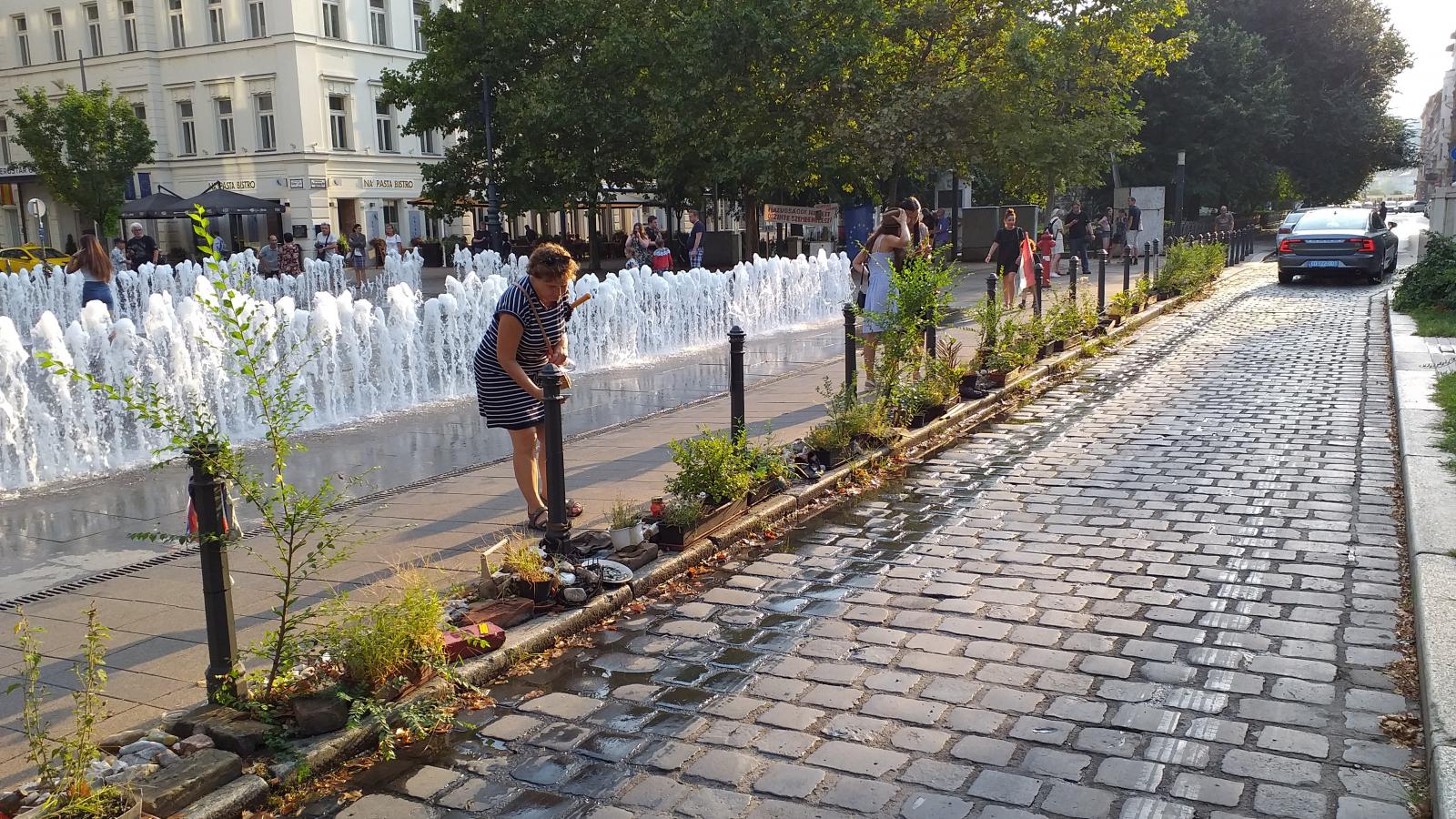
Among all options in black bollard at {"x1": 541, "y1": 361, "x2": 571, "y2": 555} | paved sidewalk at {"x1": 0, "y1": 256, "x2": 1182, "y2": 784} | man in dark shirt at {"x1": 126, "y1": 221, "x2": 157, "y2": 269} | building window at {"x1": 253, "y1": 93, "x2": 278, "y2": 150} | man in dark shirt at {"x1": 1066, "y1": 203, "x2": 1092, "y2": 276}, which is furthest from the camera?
building window at {"x1": 253, "y1": 93, "x2": 278, "y2": 150}

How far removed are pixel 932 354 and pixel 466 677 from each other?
6752 mm

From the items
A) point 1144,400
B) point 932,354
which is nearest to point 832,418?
point 932,354

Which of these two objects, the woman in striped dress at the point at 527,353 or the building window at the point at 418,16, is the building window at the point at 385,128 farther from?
the woman in striped dress at the point at 527,353

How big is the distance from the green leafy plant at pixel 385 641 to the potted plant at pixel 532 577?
711 mm

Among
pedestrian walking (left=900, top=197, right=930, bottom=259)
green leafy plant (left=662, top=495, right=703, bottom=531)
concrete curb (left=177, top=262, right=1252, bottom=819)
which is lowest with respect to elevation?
concrete curb (left=177, top=262, right=1252, bottom=819)

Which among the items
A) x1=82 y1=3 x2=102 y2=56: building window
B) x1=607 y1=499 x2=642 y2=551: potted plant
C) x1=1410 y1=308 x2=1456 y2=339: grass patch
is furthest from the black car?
x1=82 y1=3 x2=102 y2=56: building window

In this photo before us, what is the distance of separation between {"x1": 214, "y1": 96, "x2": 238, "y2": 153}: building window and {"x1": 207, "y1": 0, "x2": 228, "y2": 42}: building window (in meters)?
2.03

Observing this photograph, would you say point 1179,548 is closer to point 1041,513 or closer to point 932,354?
point 1041,513

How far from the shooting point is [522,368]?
6156 millimetres

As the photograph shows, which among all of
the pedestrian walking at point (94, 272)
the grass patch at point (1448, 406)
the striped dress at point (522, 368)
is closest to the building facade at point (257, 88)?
the pedestrian walking at point (94, 272)

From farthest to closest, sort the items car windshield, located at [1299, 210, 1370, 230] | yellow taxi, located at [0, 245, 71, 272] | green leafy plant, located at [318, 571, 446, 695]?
yellow taxi, located at [0, 245, 71, 272] < car windshield, located at [1299, 210, 1370, 230] < green leafy plant, located at [318, 571, 446, 695]

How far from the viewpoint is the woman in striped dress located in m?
6.00

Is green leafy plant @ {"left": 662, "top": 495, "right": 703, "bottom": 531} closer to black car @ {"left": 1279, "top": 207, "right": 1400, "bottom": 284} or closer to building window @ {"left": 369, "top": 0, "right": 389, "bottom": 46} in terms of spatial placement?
black car @ {"left": 1279, "top": 207, "right": 1400, "bottom": 284}

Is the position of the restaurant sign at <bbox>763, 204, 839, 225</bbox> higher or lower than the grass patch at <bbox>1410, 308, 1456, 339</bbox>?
higher
